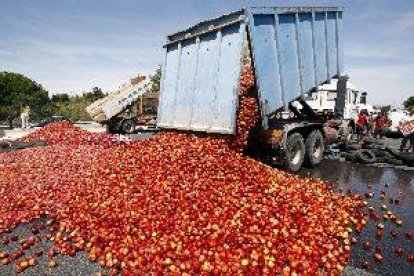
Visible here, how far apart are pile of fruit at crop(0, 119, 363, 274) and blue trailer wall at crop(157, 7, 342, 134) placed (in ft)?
2.83

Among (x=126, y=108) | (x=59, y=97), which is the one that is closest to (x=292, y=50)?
(x=126, y=108)

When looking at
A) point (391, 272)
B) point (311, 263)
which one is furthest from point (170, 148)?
point (391, 272)

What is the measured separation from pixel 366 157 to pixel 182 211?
852cm

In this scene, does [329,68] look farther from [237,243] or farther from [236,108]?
[237,243]

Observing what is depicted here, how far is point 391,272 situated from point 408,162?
8315mm

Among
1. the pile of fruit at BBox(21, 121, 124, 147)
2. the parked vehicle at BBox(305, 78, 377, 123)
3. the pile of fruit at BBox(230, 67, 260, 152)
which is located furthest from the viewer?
the parked vehicle at BBox(305, 78, 377, 123)

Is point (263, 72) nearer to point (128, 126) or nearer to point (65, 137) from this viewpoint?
point (65, 137)

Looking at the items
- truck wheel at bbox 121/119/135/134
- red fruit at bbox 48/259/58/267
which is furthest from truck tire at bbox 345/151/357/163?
truck wheel at bbox 121/119/135/134

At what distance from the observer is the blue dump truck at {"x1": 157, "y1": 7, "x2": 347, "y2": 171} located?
9.10 metres

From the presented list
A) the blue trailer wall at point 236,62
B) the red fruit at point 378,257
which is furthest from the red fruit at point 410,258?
the blue trailer wall at point 236,62

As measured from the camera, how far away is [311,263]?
17.6 feet

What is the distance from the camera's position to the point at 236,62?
9008mm

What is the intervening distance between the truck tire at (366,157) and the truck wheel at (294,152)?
2.99 meters

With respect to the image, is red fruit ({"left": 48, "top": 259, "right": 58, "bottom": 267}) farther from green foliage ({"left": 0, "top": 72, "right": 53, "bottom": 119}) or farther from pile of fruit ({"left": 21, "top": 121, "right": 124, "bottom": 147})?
green foliage ({"left": 0, "top": 72, "right": 53, "bottom": 119})
